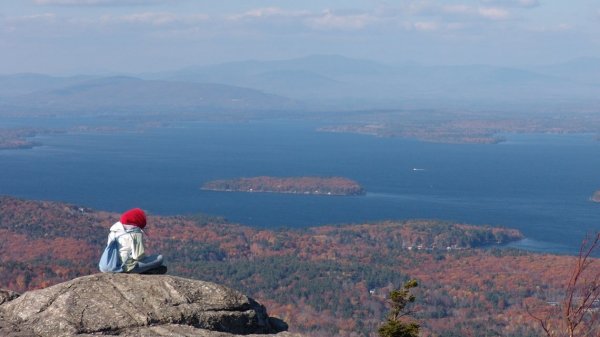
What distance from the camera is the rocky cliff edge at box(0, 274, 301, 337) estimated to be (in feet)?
30.0

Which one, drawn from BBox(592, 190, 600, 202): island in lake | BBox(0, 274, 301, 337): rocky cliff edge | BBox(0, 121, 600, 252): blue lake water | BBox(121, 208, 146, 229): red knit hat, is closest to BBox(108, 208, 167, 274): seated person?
BBox(121, 208, 146, 229): red knit hat

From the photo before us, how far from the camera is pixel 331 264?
161 ft

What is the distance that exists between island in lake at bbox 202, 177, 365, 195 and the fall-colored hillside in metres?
32.8

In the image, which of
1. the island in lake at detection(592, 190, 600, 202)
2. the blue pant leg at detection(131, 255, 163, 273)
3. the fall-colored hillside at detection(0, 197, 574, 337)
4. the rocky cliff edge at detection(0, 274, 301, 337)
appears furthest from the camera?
the island in lake at detection(592, 190, 600, 202)

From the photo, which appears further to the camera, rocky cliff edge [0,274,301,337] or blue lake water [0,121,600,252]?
blue lake water [0,121,600,252]

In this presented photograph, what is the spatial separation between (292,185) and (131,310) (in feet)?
311

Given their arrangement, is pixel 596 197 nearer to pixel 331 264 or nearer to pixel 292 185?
pixel 292 185

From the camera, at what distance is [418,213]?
273 feet

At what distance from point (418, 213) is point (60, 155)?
6891 centimetres

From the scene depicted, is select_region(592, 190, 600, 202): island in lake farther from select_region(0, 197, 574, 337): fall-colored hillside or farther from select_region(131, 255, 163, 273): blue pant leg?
select_region(131, 255, 163, 273): blue pant leg

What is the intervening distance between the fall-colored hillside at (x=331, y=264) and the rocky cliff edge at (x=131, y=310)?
63.4 feet

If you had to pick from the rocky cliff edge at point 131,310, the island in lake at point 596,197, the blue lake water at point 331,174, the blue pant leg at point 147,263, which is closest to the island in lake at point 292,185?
the blue lake water at point 331,174

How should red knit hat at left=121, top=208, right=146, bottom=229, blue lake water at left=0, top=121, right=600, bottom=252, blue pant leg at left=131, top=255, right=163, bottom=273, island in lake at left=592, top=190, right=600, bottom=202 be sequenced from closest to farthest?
blue pant leg at left=131, top=255, right=163, bottom=273, red knit hat at left=121, top=208, right=146, bottom=229, blue lake water at left=0, top=121, right=600, bottom=252, island in lake at left=592, top=190, right=600, bottom=202

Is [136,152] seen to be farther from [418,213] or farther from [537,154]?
[418,213]
